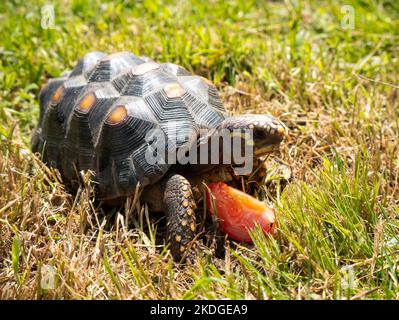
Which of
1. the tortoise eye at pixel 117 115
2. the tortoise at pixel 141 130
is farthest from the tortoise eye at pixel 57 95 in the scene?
the tortoise eye at pixel 117 115

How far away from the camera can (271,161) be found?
4.13 meters

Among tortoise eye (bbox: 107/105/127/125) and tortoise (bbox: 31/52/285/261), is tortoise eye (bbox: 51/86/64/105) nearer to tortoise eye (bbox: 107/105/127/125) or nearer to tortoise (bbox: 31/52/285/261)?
tortoise (bbox: 31/52/285/261)

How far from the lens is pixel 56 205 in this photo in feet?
12.6

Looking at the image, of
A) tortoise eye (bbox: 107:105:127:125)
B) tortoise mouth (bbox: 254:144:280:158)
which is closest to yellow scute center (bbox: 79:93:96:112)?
tortoise eye (bbox: 107:105:127:125)

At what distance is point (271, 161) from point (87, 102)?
136cm

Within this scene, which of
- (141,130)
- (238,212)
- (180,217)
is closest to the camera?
(180,217)

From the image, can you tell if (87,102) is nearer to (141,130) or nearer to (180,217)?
(141,130)

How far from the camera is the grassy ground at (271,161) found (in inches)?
117

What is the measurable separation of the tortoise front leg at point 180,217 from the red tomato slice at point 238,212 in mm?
210

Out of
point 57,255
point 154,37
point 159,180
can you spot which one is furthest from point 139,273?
point 154,37

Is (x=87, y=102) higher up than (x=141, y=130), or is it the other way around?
(x=87, y=102)

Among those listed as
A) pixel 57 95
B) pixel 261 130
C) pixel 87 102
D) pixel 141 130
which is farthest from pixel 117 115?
pixel 261 130

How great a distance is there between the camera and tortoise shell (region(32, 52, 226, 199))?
3570 mm

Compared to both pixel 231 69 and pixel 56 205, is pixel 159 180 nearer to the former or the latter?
pixel 56 205
